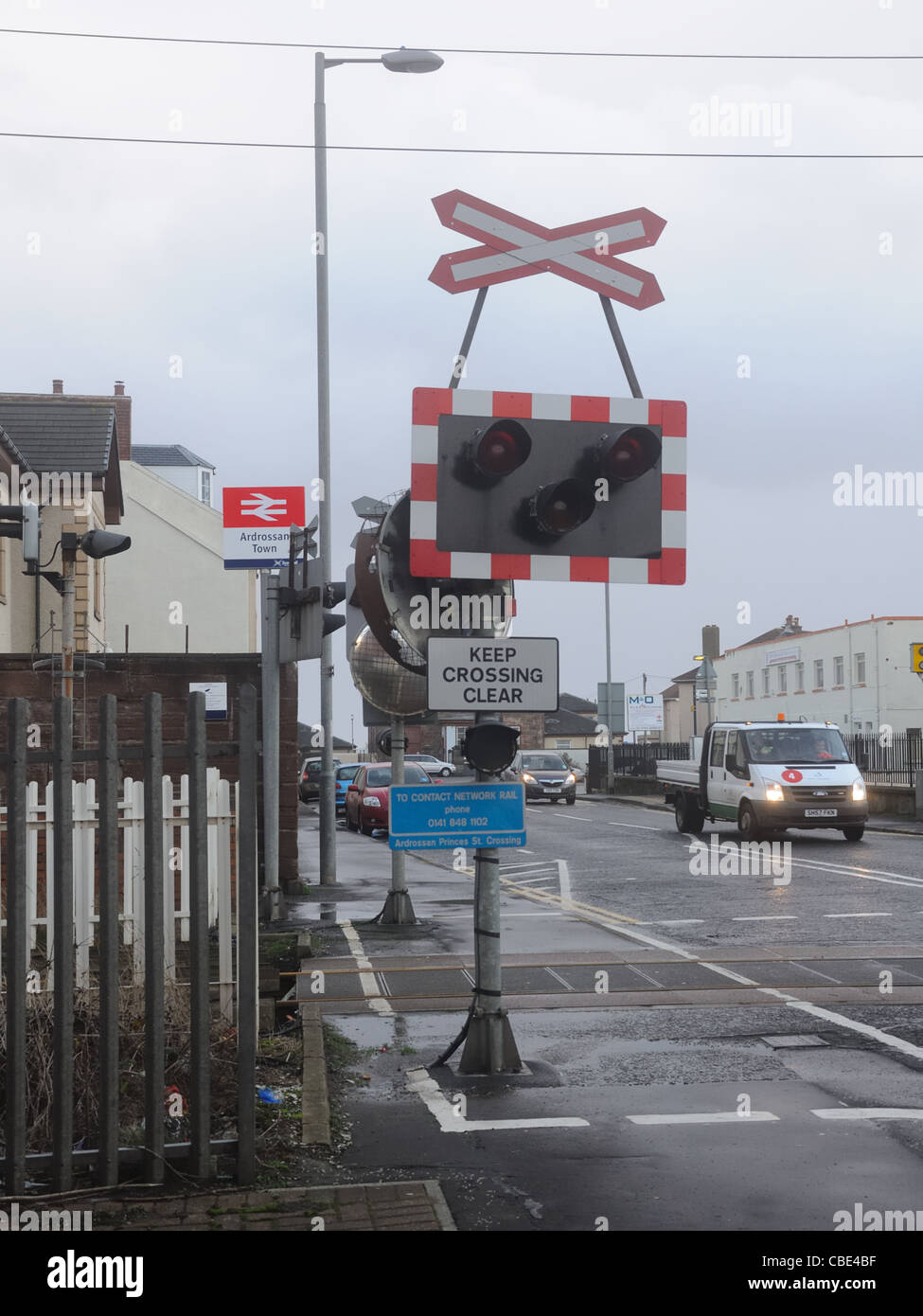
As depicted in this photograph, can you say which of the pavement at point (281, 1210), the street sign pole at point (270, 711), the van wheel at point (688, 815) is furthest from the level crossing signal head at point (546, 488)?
the van wheel at point (688, 815)

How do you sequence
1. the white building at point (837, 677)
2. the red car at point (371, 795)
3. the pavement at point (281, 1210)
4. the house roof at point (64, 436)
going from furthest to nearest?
the white building at point (837, 677) → the house roof at point (64, 436) → the red car at point (371, 795) → the pavement at point (281, 1210)

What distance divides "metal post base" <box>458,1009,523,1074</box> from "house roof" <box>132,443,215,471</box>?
57.4 meters

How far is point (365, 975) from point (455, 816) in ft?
12.8

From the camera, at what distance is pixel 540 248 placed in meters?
7.98

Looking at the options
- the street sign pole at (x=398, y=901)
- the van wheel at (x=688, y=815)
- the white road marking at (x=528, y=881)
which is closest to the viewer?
the street sign pole at (x=398, y=901)

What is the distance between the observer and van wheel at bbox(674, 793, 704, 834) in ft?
89.4

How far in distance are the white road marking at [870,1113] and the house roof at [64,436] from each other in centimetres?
2648

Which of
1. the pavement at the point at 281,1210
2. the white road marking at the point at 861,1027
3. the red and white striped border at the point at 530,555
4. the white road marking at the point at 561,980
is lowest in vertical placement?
the white road marking at the point at 561,980

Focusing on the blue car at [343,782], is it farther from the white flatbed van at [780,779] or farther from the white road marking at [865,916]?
the white road marking at [865,916]

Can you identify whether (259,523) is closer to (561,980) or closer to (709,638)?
(561,980)

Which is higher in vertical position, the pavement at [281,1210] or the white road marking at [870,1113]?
the pavement at [281,1210]

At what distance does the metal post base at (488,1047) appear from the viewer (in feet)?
24.8

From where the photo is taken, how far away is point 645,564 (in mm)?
7715
